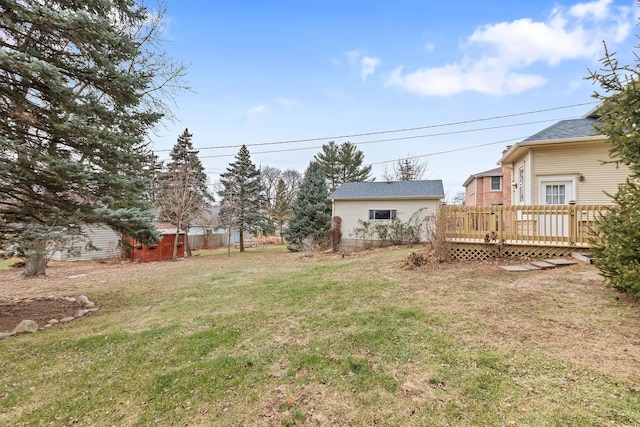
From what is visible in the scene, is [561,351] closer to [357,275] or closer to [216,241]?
[357,275]

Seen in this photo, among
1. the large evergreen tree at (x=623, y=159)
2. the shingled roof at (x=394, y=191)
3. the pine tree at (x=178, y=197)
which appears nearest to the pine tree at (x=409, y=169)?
the shingled roof at (x=394, y=191)

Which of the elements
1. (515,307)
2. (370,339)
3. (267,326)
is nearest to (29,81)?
(267,326)

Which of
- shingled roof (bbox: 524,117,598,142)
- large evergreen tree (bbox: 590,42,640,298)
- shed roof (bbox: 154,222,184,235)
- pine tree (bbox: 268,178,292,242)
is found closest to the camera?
large evergreen tree (bbox: 590,42,640,298)

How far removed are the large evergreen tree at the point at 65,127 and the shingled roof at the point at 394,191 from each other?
12968mm

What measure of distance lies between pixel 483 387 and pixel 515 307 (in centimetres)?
241

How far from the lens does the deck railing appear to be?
7.34m

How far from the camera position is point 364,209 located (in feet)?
56.3

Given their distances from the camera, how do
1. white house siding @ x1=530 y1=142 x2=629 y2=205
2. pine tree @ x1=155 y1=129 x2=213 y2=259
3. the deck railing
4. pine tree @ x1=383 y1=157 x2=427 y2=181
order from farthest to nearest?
1. pine tree @ x1=383 y1=157 x2=427 y2=181
2. pine tree @ x1=155 y1=129 x2=213 y2=259
3. white house siding @ x1=530 y1=142 x2=629 y2=205
4. the deck railing

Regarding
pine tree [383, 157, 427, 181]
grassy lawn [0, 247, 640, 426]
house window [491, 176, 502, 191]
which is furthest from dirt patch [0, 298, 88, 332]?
pine tree [383, 157, 427, 181]

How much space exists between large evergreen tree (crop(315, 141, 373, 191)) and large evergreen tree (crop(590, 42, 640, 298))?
29.0 metres

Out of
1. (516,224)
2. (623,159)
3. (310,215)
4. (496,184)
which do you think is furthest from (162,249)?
(496,184)

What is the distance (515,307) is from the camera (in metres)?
4.35

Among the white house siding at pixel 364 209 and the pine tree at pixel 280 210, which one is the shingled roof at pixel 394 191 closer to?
the white house siding at pixel 364 209

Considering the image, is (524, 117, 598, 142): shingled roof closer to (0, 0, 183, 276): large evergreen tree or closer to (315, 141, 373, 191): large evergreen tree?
(0, 0, 183, 276): large evergreen tree
